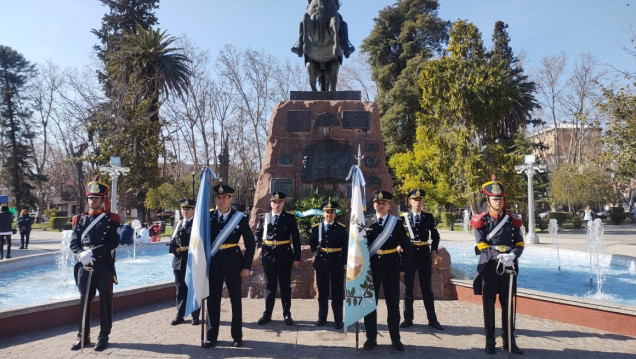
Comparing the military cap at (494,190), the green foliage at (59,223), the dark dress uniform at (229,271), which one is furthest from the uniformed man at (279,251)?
the green foliage at (59,223)

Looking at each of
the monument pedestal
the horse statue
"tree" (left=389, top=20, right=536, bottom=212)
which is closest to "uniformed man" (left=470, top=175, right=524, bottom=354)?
the monument pedestal

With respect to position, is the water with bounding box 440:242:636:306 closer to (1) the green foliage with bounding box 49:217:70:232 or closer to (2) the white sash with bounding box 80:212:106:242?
(2) the white sash with bounding box 80:212:106:242

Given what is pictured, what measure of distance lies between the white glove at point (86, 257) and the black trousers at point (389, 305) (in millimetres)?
3194

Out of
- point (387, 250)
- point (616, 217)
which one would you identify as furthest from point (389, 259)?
point (616, 217)

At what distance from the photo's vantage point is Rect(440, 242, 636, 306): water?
26.1 feet

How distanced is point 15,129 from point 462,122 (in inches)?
1394

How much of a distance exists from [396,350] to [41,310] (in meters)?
4.54

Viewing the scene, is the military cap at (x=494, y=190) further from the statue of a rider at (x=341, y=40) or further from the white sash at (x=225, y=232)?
the statue of a rider at (x=341, y=40)

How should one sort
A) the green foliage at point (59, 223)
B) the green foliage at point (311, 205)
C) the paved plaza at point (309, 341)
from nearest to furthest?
1. the paved plaza at point (309, 341)
2. the green foliage at point (311, 205)
3. the green foliage at point (59, 223)

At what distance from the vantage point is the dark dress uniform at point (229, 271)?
4.85 meters

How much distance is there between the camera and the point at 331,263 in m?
5.63

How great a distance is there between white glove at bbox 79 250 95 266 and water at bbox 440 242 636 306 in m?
5.93

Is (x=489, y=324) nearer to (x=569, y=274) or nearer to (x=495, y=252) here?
(x=495, y=252)

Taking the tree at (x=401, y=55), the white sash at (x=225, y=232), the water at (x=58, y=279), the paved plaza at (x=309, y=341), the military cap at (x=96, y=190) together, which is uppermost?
the tree at (x=401, y=55)
